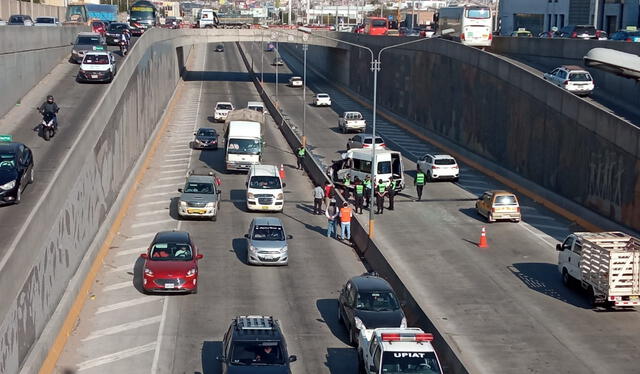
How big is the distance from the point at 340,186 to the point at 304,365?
27450 mm

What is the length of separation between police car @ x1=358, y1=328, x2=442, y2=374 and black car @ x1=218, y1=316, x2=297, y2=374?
2.09 metres

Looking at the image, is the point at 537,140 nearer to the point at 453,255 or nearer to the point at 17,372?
the point at 453,255

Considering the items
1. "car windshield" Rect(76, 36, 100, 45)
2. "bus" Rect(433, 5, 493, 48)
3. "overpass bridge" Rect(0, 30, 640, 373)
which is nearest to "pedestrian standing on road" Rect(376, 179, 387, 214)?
"overpass bridge" Rect(0, 30, 640, 373)

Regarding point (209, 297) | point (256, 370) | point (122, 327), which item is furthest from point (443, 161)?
point (256, 370)

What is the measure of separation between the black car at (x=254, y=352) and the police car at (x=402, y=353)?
2.09 metres

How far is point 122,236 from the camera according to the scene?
4097 cm

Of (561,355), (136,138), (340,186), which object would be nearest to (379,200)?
(340,186)

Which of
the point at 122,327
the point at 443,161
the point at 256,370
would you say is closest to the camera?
the point at 256,370

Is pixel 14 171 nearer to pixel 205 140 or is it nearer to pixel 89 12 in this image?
pixel 205 140

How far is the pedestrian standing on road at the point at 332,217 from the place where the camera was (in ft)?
137

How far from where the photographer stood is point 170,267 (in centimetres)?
3275

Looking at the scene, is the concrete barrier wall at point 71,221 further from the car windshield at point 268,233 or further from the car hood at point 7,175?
the car windshield at point 268,233

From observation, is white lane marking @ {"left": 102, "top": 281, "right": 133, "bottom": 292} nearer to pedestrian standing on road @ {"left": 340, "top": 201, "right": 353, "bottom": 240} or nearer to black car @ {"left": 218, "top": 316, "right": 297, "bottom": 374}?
black car @ {"left": 218, "top": 316, "right": 297, "bottom": 374}

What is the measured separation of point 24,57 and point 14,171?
21092 millimetres
